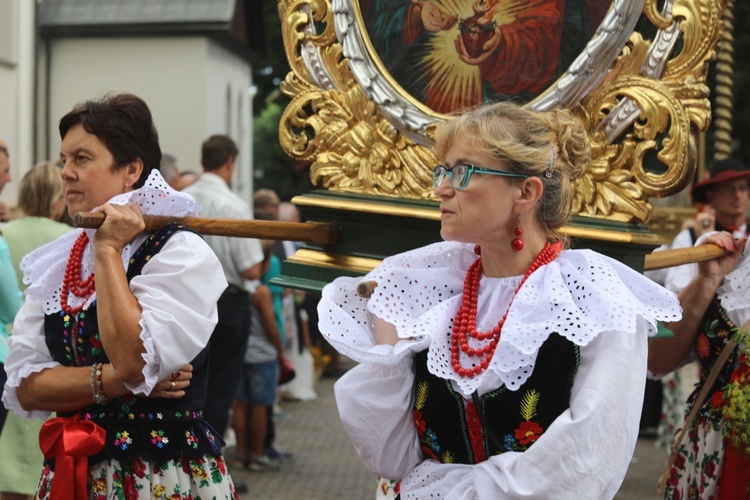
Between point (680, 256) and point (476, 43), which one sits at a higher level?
point (476, 43)

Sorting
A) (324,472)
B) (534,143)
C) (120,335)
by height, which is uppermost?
(534,143)

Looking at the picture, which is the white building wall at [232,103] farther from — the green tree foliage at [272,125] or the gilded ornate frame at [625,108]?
the gilded ornate frame at [625,108]

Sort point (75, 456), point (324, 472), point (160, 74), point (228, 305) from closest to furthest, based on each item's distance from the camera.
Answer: point (75, 456) → point (228, 305) → point (324, 472) → point (160, 74)

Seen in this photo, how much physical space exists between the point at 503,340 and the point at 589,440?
282mm

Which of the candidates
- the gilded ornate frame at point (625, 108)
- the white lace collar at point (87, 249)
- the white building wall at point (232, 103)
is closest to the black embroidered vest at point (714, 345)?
the gilded ornate frame at point (625, 108)

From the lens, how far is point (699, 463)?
378 cm

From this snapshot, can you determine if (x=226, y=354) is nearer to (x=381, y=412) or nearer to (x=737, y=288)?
(x=737, y=288)

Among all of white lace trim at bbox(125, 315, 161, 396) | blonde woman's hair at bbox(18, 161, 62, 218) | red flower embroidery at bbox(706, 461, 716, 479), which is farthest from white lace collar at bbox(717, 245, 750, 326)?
blonde woman's hair at bbox(18, 161, 62, 218)

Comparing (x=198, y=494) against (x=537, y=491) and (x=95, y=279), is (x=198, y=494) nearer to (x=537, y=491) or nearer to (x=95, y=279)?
(x=95, y=279)

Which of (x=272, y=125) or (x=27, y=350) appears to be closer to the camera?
(x=27, y=350)

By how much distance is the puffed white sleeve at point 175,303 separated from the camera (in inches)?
111

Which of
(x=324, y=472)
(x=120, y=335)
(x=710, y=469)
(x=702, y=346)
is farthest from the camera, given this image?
(x=324, y=472)

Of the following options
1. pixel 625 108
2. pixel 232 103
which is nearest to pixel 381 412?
pixel 625 108

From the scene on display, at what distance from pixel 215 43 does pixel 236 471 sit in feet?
47.3
